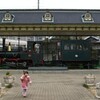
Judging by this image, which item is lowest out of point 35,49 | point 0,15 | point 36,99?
point 36,99

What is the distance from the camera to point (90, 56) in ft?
132

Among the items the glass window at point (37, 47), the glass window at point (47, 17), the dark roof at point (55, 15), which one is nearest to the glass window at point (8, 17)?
the dark roof at point (55, 15)

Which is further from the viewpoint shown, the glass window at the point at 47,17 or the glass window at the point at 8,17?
the glass window at the point at 8,17

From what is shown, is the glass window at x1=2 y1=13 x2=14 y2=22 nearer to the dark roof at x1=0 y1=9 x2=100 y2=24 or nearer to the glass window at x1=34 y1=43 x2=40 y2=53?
the dark roof at x1=0 y1=9 x2=100 y2=24

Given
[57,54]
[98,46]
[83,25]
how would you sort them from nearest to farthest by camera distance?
[83,25] → [57,54] → [98,46]

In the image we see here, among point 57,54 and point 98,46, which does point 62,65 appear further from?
point 98,46

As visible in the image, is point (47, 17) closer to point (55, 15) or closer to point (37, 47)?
point (55, 15)

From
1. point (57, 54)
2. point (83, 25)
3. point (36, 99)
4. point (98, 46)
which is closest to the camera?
point (36, 99)

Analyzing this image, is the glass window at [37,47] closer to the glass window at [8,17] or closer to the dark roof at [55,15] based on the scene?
the dark roof at [55,15]

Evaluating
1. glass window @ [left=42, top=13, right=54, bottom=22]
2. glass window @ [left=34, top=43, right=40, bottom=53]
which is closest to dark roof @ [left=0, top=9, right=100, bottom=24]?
glass window @ [left=42, top=13, right=54, bottom=22]

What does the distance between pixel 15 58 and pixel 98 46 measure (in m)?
10.1

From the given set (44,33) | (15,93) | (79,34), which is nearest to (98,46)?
(79,34)

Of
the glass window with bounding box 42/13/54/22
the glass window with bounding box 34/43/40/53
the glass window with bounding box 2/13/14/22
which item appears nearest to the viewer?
the glass window with bounding box 42/13/54/22

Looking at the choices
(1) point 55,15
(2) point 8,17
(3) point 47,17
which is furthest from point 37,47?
(2) point 8,17
